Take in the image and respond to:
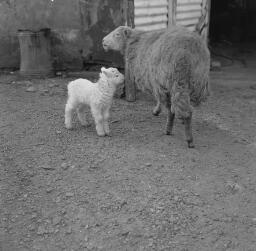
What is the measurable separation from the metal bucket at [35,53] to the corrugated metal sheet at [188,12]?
2.52 m

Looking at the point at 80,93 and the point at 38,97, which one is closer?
the point at 80,93

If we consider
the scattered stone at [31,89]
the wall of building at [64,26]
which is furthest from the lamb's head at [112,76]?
the wall of building at [64,26]

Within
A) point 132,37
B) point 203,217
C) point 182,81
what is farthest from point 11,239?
point 132,37

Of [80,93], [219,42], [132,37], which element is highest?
[132,37]

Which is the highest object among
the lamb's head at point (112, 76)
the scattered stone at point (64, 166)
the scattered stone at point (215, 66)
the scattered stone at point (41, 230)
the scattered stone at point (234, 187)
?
the lamb's head at point (112, 76)

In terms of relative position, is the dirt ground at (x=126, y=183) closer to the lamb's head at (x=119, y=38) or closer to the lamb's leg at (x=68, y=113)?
the lamb's leg at (x=68, y=113)

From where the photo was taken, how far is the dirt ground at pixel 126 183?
12.6 feet

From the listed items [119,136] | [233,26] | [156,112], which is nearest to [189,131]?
[119,136]

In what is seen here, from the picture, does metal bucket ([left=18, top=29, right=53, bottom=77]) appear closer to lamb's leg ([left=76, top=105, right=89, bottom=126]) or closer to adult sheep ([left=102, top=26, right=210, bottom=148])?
lamb's leg ([left=76, top=105, right=89, bottom=126])

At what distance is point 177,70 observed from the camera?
5082mm

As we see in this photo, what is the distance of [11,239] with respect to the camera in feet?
12.6

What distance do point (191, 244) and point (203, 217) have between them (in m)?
0.39

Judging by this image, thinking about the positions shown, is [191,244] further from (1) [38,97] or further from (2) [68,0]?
(2) [68,0]

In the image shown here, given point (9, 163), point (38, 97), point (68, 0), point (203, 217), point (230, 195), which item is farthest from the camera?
point (68, 0)
